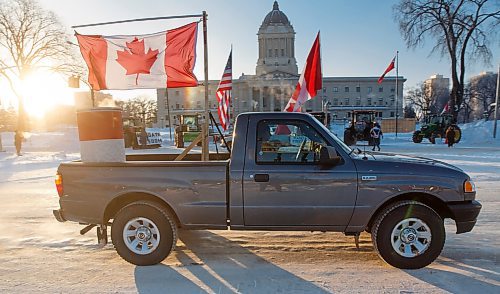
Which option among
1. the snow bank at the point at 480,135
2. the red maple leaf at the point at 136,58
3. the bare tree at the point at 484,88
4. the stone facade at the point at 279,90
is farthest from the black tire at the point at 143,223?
the stone facade at the point at 279,90

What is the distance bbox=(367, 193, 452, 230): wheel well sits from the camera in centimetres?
423

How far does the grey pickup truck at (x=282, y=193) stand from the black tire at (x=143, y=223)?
1 cm

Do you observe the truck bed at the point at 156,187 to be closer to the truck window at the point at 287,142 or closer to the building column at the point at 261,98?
the truck window at the point at 287,142

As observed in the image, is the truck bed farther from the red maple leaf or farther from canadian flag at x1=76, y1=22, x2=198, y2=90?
the red maple leaf

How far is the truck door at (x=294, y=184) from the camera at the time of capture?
4145mm

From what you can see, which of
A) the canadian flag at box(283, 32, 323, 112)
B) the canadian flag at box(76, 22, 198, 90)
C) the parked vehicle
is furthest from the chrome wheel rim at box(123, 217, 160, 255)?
the parked vehicle

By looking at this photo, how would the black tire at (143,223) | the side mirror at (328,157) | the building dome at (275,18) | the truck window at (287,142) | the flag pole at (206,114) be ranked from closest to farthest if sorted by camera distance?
the side mirror at (328,157), the truck window at (287,142), the black tire at (143,223), the flag pole at (206,114), the building dome at (275,18)

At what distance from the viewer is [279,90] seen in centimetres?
9938

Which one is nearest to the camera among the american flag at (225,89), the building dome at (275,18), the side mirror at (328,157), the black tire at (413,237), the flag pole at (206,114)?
the side mirror at (328,157)

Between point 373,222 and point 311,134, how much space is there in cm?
136

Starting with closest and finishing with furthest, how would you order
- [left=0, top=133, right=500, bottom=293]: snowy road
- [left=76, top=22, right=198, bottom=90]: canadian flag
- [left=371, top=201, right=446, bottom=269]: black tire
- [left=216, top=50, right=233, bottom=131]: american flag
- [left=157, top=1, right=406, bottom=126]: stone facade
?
[left=0, top=133, right=500, bottom=293]: snowy road < [left=371, top=201, right=446, bottom=269]: black tire < [left=76, top=22, right=198, bottom=90]: canadian flag < [left=216, top=50, right=233, bottom=131]: american flag < [left=157, top=1, right=406, bottom=126]: stone facade

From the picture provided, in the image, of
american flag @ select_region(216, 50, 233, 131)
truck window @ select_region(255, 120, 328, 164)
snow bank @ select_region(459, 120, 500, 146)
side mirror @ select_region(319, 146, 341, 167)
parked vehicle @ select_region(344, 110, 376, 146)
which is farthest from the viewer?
snow bank @ select_region(459, 120, 500, 146)

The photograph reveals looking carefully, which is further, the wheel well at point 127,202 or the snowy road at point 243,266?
the wheel well at point 127,202

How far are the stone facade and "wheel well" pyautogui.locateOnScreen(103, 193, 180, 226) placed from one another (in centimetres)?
9607
